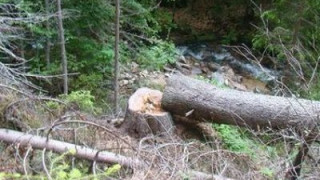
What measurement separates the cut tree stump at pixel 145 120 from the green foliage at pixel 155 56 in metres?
3.19

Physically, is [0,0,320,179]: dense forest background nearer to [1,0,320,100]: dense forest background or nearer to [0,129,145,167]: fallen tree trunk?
[1,0,320,100]: dense forest background

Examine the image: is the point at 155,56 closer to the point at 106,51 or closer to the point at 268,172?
the point at 106,51

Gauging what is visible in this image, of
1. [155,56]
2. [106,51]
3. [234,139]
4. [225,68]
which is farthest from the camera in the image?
[225,68]

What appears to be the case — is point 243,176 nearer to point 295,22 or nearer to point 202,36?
point 295,22

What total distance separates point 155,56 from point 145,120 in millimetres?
3926

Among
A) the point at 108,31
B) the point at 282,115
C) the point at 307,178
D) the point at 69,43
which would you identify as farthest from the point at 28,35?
the point at 307,178

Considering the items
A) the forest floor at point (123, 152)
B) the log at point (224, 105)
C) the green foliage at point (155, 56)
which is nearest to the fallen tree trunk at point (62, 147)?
the forest floor at point (123, 152)

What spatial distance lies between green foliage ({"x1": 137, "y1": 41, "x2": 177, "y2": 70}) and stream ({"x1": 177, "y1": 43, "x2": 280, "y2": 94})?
4.61 ft

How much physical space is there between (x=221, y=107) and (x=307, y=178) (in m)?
2.84

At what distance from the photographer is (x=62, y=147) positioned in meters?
4.39

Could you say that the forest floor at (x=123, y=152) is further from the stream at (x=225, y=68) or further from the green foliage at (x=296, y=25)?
the stream at (x=225, y=68)

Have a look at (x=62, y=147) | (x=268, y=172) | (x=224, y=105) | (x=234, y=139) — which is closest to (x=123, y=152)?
(x=62, y=147)

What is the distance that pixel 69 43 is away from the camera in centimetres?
922

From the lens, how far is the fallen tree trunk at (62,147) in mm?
4168
